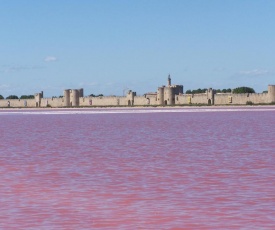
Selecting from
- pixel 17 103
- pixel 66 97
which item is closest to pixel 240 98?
pixel 66 97

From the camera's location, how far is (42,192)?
11172 millimetres

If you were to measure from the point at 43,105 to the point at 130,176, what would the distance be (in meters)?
138

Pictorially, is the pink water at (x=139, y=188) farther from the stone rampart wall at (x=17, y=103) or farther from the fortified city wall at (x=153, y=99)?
the stone rampart wall at (x=17, y=103)

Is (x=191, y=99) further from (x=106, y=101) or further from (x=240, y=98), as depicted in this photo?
(x=106, y=101)

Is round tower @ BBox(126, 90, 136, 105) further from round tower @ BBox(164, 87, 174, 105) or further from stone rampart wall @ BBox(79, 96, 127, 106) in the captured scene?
round tower @ BBox(164, 87, 174, 105)

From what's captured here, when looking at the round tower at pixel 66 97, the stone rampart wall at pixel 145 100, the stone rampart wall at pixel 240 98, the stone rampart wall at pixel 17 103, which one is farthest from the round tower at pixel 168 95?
the stone rampart wall at pixel 17 103

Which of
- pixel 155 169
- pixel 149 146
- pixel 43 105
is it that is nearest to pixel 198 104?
pixel 43 105

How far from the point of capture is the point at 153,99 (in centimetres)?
13012

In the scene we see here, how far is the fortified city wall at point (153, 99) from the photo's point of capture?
110 meters

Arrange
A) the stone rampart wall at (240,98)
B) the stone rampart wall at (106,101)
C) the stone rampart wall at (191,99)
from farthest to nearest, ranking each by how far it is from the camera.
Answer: the stone rampart wall at (106,101) → the stone rampart wall at (191,99) → the stone rampart wall at (240,98)

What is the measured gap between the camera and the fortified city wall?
362 ft

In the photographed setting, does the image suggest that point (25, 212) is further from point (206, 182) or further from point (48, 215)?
point (206, 182)

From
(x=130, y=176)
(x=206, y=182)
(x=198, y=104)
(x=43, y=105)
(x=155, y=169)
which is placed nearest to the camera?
(x=206, y=182)

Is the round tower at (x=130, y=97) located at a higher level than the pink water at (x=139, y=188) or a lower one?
higher
